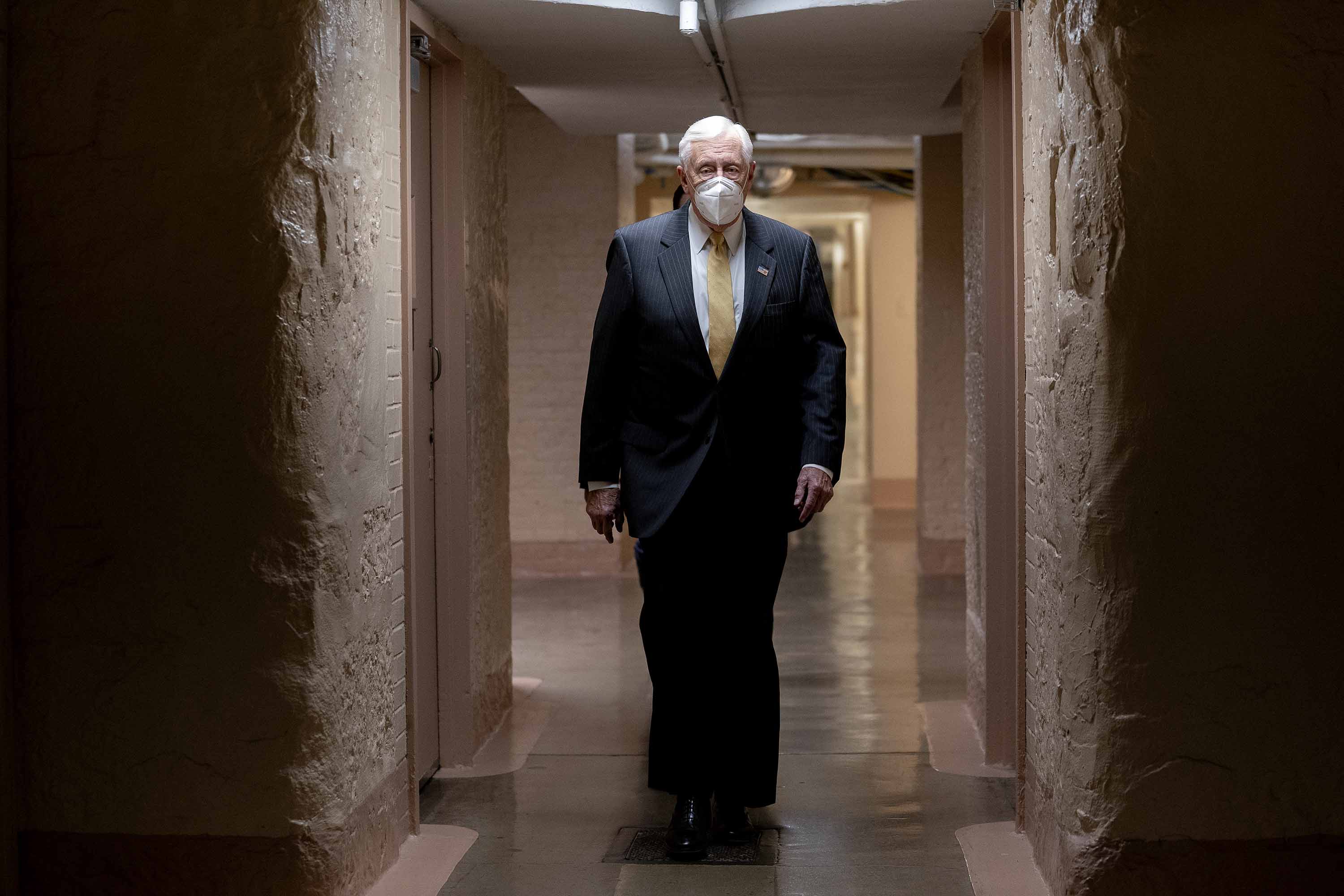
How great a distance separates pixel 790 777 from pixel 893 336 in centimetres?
705

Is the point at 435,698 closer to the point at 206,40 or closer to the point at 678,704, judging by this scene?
the point at 678,704

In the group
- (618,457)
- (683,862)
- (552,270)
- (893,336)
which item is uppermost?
(552,270)

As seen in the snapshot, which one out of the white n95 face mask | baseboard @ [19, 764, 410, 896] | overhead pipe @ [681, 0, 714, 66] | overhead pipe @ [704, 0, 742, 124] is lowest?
baseboard @ [19, 764, 410, 896]

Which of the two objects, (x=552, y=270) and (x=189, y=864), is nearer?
(x=189, y=864)

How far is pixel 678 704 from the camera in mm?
3256

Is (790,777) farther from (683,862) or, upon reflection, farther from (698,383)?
(698,383)

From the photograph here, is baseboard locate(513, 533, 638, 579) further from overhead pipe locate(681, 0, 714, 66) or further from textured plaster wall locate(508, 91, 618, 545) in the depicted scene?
overhead pipe locate(681, 0, 714, 66)

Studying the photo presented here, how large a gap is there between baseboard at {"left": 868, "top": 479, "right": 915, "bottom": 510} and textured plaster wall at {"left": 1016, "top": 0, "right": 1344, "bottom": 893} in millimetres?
8185

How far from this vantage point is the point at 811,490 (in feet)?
10.3

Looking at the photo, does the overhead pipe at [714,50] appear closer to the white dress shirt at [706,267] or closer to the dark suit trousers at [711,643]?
the white dress shirt at [706,267]

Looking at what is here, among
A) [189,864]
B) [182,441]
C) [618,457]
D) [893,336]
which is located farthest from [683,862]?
[893,336]

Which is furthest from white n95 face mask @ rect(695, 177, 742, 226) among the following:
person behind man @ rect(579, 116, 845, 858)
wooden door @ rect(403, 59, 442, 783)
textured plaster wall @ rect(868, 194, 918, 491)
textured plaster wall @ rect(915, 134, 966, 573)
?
textured plaster wall @ rect(868, 194, 918, 491)

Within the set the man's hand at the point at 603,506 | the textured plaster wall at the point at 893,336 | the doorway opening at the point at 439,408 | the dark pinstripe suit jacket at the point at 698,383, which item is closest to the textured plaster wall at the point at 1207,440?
the dark pinstripe suit jacket at the point at 698,383

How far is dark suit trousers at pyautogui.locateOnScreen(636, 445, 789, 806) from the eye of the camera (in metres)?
3.18
